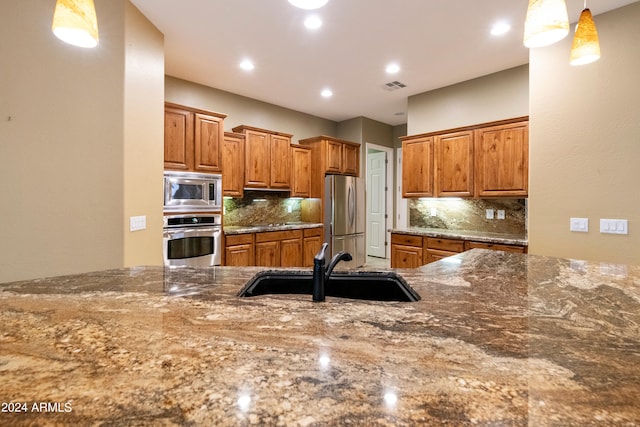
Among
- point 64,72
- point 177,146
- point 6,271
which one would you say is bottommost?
point 6,271

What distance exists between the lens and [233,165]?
14.0 feet

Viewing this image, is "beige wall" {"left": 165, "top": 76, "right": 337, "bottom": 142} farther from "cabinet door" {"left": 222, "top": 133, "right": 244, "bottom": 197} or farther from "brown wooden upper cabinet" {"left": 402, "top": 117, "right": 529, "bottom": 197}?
"brown wooden upper cabinet" {"left": 402, "top": 117, "right": 529, "bottom": 197}

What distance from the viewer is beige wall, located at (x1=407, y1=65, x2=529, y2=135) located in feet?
12.1

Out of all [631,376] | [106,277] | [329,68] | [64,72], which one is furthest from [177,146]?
[631,376]

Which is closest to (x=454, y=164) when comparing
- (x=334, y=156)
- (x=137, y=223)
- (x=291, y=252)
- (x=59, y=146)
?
(x=334, y=156)

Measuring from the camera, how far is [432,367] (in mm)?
631

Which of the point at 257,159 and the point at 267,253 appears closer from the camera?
the point at 267,253

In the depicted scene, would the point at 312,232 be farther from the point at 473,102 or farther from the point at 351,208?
the point at 473,102

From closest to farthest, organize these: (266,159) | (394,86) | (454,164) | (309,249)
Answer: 1. (454,164)
2. (394,86)
3. (266,159)
4. (309,249)

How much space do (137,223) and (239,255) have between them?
5.01 ft

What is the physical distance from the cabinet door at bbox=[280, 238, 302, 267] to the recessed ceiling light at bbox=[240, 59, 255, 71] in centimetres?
234

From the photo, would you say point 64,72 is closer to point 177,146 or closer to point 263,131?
point 177,146

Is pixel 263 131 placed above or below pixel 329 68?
below

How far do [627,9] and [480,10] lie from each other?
1125 mm
